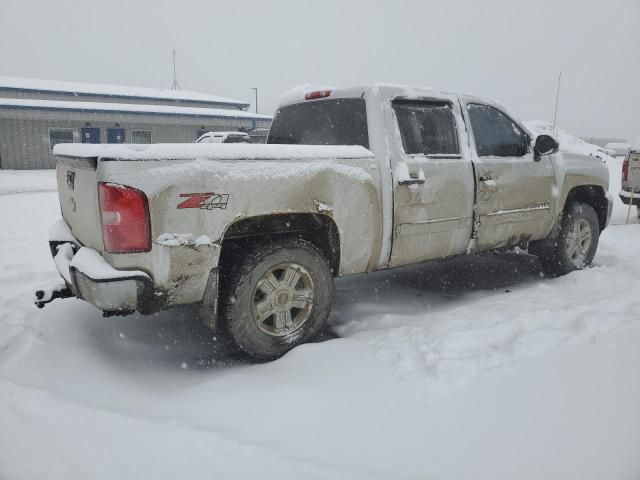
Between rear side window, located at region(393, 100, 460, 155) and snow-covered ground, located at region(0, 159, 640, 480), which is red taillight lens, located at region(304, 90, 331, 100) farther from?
snow-covered ground, located at region(0, 159, 640, 480)

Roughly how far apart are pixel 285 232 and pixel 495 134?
2.54m

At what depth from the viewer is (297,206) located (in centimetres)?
327

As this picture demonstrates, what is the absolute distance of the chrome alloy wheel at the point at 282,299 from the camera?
3324 mm

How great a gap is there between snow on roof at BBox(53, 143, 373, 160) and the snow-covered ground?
53.0 inches

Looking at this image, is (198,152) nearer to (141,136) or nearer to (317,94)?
(317,94)

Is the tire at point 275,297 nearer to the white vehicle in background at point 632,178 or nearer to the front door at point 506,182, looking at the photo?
the front door at point 506,182

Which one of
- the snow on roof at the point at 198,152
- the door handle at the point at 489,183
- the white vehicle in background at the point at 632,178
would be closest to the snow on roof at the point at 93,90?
the white vehicle in background at the point at 632,178

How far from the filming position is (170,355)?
3543 millimetres

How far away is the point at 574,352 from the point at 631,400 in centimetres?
48

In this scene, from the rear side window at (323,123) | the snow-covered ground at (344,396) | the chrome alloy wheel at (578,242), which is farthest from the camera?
the chrome alloy wheel at (578,242)

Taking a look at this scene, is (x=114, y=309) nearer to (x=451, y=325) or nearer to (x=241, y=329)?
(x=241, y=329)

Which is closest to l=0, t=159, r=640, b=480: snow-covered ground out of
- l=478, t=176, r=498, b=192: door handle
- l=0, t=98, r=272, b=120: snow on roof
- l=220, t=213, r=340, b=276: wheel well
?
l=220, t=213, r=340, b=276: wheel well

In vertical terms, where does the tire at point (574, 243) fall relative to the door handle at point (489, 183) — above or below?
below

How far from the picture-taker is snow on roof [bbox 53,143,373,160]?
2707 mm
